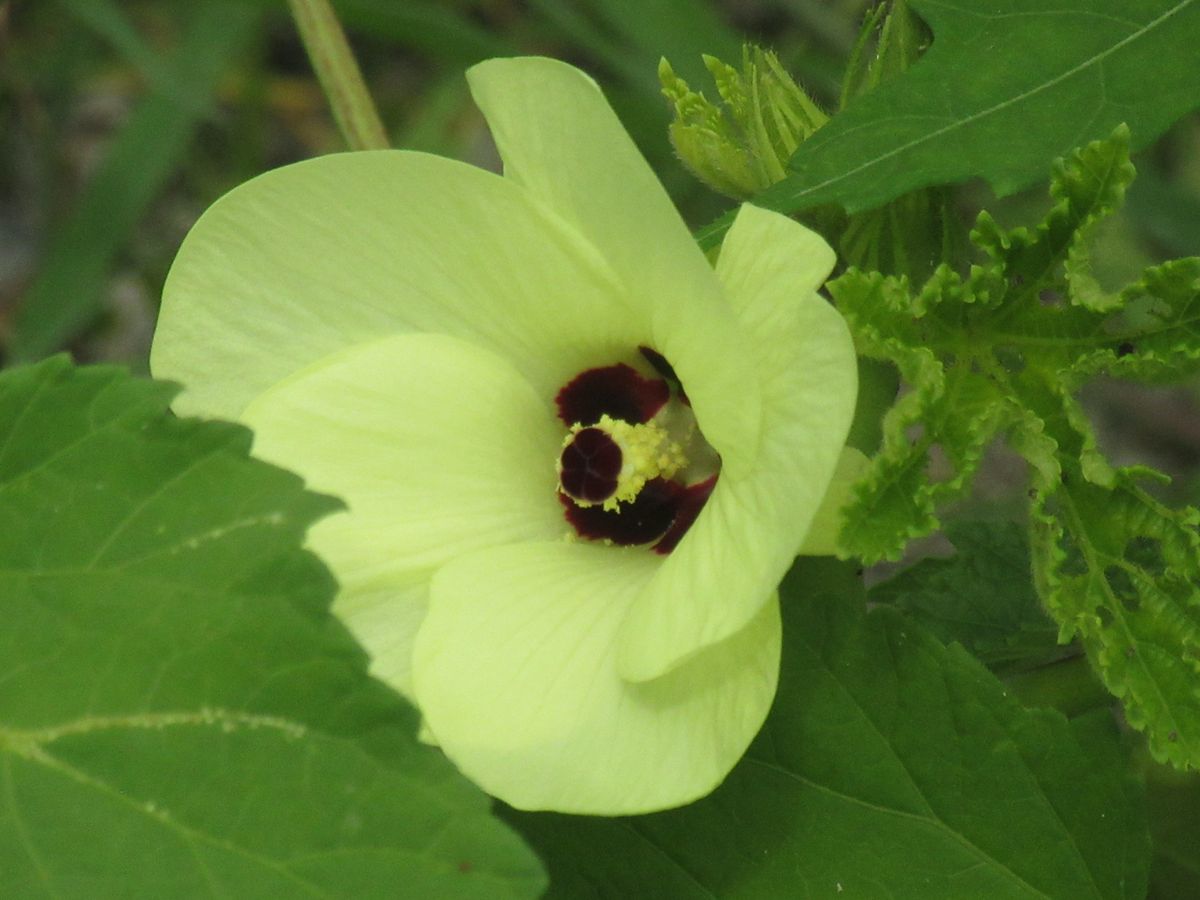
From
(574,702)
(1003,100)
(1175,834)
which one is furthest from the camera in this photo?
(1175,834)

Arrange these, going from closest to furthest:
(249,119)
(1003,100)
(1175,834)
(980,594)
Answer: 1. (1003,100)
2. (980,594)
3. (1175,834)
4. (249,119)

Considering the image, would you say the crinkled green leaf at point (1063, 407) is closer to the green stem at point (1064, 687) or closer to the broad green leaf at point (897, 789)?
the broad green leaf at point (897, 789)

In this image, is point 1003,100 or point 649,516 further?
point 649,516

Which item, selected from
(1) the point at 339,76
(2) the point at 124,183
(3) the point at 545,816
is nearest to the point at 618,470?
(3) the point at 545,816

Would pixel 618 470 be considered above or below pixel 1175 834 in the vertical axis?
above

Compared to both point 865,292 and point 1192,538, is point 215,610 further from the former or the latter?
point 1192,538

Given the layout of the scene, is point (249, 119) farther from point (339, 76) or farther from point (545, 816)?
point (545, 816)

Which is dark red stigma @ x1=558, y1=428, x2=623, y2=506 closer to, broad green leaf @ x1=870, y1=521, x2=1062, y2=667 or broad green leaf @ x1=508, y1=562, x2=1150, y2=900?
broad green leaf @ x1=508, y1=562, x2=1150, y2=900
